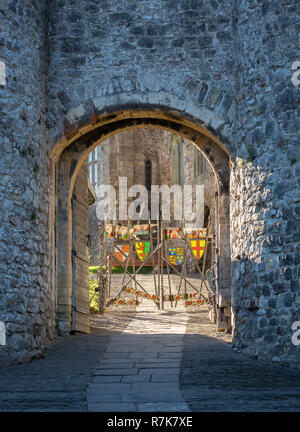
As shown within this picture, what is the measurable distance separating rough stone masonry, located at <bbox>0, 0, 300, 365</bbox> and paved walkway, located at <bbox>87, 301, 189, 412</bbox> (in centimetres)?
92

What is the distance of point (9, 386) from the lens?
5.45 meters

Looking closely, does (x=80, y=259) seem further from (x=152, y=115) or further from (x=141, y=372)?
(x=141, y=372)

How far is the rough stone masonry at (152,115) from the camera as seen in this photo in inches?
276

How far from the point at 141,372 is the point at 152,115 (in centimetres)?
389

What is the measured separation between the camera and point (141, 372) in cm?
615

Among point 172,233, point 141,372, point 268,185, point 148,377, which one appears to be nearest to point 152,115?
point 268,185

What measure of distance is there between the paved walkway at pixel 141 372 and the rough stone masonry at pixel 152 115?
916mm

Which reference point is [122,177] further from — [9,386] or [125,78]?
[9,386]

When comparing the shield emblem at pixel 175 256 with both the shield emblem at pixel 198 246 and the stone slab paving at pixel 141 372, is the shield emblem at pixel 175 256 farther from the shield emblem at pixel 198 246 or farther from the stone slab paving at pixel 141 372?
the stone slab paving at pixel 141 372

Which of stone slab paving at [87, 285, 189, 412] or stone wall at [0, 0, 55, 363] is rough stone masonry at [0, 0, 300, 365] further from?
stone slab paving at [87, 285, 189, 412]

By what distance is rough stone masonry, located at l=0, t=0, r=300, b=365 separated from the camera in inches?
276

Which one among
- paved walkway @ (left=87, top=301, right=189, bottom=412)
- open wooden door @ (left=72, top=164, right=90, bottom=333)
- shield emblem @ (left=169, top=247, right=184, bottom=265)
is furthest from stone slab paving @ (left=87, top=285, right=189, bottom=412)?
shield emblem @ (left=169, top=247, right=184, bottom=265)
